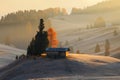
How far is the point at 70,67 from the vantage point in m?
84.6

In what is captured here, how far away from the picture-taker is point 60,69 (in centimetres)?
8288

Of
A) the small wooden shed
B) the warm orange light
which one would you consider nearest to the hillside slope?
the small wooden shed

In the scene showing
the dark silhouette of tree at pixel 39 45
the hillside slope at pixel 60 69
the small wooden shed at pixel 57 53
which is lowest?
the hillside slope at pixel 60 69

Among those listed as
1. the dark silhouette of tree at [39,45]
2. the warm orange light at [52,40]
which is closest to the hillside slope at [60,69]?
the dark silhouette of tree at [39,45]

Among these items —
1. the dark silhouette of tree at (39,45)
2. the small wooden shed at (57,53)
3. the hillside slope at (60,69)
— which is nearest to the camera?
the hillside slope at (60,69)

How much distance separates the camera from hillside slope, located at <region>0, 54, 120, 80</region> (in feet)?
258

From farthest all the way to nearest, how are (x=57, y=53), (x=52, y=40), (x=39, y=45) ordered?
(x=52, y=40)
(x=39, y=45)
(x=57, y=53)

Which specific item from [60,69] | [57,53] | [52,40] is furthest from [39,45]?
[52,40]

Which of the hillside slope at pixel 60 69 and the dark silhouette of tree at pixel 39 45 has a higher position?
the dark silhouette of tree at pixel 39 45

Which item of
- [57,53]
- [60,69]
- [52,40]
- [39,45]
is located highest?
[52,40]

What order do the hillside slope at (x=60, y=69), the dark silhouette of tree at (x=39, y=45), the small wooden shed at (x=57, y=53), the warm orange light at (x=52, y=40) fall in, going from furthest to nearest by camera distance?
1. the warm orange light at (x=52, y=40)
2. the dark silhouette of tree at (x=39, y=45)
3. the small wooden shed at (x=57, y=53)
4. the hillside slope at (x=60, y=69)

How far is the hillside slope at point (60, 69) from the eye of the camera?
7850 cm

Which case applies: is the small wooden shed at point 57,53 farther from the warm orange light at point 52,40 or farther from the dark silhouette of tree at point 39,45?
the warm orange light at point 52,40

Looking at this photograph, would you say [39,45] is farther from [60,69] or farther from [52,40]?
[52,40]
